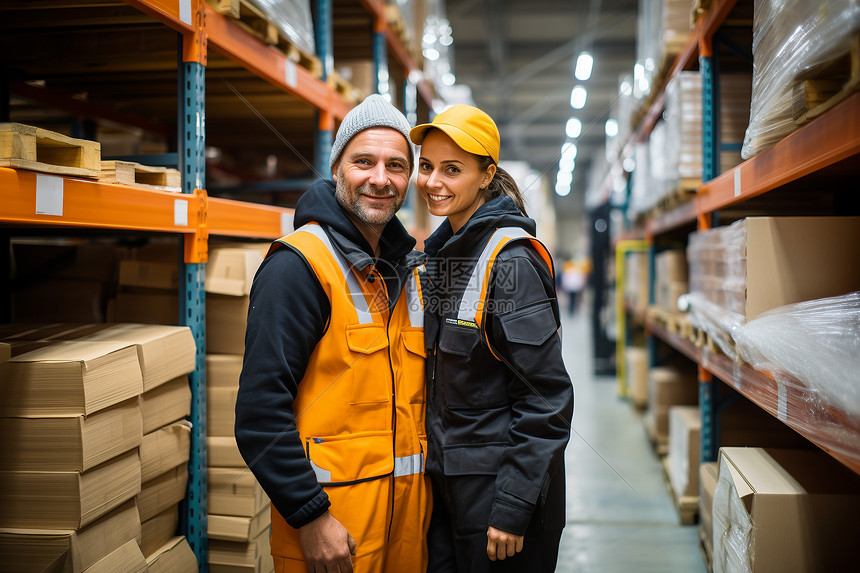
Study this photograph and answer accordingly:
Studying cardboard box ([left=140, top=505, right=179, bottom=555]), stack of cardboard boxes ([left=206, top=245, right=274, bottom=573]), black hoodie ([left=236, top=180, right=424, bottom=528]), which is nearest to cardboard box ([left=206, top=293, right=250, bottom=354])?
stack of cardboard boxes ([left=206, top=245, right=274, bottom=573])

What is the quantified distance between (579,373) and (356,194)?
27.3ft

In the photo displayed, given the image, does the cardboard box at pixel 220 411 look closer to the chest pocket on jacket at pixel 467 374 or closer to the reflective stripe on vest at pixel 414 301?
the reflective stripe on vest at pixel 414 301

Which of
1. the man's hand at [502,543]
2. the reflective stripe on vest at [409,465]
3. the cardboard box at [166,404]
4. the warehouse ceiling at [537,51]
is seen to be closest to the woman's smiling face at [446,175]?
the reflective stripe on vest at [409,465]

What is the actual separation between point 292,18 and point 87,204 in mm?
1959

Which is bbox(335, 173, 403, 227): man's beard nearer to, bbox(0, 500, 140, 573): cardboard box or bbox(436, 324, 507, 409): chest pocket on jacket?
bbox(436, 324, 507, 409): chest pocket on jacket

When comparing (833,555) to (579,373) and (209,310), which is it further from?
(579,373)

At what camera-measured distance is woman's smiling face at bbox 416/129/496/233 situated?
1.92 m

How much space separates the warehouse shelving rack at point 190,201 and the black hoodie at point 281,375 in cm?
70

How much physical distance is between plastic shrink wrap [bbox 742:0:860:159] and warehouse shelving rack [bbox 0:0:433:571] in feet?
7.61

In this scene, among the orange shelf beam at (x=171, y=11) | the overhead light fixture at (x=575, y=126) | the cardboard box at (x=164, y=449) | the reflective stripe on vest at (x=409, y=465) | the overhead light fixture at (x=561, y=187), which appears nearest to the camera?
the reflective stripe on vest at (x=409, y=465)

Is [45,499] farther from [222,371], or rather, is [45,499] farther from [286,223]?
[286,223]

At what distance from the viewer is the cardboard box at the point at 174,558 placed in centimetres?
231

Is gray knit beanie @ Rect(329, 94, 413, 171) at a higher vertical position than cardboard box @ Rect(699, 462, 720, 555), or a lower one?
higher

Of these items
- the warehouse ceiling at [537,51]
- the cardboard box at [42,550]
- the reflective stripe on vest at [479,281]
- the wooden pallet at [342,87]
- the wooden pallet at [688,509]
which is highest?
the warehouse ceiling at [537,51]
